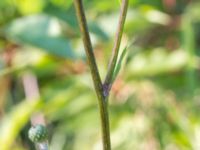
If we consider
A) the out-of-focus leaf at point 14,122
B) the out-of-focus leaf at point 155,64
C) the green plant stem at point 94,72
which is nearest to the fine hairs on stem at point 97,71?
the green plant stem at point 94,72

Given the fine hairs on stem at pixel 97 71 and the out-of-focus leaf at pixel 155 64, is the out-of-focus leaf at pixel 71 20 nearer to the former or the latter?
the out-of-focus leaf at pixel 155 64

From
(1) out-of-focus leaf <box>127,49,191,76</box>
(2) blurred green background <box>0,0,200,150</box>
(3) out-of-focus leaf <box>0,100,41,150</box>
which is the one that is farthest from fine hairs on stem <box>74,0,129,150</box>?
(1) out-of-focus leaf <box>127,49,191,76</box>

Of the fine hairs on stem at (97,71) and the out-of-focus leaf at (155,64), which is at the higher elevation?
the fine hairs on stem at (97,71)

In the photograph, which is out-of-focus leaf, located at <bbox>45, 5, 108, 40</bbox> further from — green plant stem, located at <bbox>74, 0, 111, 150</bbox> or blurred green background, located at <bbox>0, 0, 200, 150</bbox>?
green plant stem, located at <bbox>74, 0, 111, 150</bbox>

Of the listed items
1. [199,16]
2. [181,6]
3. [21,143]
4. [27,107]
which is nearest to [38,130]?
[27,107]

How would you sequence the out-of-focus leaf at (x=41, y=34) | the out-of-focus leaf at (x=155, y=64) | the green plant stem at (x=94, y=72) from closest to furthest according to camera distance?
the green plant stem at (x=94, y=72) < the out-of-focus leaf at (x=41, y=34) < the out-of-focus leaf at (x=155, y=64)

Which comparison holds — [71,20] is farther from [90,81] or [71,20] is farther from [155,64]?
[155,64]

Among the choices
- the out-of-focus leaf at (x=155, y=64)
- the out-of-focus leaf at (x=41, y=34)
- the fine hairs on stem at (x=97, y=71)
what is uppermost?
the fine hairs on stem at (x=97, y=71)
